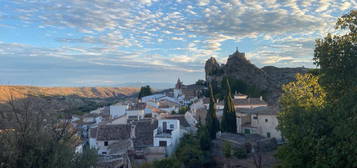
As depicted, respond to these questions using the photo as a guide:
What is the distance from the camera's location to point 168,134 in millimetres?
30984

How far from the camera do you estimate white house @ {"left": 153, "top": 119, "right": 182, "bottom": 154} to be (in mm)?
30005

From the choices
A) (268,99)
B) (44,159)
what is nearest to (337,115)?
(44,159)

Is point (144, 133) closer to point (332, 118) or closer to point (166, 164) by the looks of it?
point (166, 164)

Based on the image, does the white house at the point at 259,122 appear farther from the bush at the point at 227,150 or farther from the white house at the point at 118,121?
the white house at the point at 118,121

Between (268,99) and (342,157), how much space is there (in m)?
48.9

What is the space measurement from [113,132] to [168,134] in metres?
6.72

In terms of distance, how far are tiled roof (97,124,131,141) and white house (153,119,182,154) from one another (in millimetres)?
3692

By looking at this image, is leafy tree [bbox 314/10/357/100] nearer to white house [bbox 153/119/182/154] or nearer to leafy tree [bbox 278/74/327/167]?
leafy tree [bbox 278/74/327/167]

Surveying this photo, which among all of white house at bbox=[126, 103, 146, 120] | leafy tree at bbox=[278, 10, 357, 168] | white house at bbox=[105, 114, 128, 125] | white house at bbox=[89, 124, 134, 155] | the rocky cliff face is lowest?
white house at bbox=[89, 124, 134, 155]

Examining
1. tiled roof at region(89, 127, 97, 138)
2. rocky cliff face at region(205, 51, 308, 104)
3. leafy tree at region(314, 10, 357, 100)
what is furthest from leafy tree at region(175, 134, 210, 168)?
rocky cliff face at region(205, 51, 308, 104)

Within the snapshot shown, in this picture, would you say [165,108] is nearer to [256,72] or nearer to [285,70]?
[256,72]

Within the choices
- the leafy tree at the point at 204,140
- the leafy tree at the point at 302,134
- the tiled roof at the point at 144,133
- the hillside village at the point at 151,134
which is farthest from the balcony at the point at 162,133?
the leafy tree at the point at 302,134

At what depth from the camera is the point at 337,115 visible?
12469mm

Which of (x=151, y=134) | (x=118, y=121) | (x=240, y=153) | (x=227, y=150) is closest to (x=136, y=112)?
(x=118, y=121)
